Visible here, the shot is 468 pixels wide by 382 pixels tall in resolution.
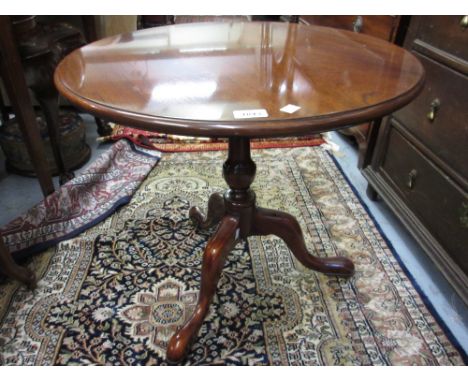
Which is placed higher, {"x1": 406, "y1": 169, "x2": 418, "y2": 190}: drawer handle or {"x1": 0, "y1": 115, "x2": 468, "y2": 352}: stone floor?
{"x1": 406, "y1": 169, "x2": 418, "y2": 190}: drawer handle

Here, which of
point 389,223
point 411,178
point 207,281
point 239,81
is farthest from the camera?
point 389,223

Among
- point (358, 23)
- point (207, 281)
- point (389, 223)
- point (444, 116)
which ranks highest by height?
point (358, 23)

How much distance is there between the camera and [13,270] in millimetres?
972

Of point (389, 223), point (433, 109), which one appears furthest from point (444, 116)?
point (389, 223)

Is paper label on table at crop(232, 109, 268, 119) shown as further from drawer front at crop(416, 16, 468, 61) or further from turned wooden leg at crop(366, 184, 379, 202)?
turned wooden leg at crop(366, 184, 379, 202)

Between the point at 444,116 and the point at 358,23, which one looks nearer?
the point at 444,116

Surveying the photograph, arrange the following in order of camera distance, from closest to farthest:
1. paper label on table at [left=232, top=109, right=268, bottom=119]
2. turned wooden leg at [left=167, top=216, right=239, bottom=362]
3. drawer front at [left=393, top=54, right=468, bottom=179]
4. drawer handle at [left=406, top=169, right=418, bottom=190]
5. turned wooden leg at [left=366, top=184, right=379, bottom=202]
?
paper label on table at [left=232, top=109, right=268, bottom=119] → turned wooden leg at [left=167, top=216, right=239, bottom=362] → drawer front at [left=393, top=54, right=468, bottom=179] → drawer handle at [left=406, top=169, right=418, bottom=190] → turned wooden leg at [left=366, top=184, right=379, bottom=202]

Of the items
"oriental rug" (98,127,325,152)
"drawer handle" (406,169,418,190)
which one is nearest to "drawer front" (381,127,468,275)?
"drawer handle" (406,169,418,190)

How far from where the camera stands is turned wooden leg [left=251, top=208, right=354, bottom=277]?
3.27 feet

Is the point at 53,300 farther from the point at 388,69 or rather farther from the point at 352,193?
the point at 352,193

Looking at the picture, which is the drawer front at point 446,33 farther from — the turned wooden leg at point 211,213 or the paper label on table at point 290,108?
the turned wooden leg at point 211,213

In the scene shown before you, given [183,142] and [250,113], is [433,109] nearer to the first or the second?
[250,113]

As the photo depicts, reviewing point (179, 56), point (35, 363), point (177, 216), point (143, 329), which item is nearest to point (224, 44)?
point (179, 56)

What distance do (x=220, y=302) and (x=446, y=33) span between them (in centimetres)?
90
